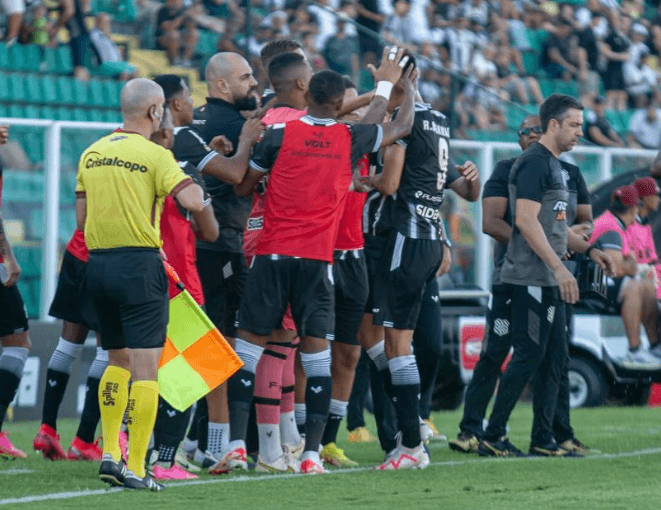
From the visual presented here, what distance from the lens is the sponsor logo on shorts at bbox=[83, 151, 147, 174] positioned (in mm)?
6504

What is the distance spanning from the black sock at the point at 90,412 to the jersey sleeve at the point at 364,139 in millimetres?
2068

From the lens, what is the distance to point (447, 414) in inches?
490

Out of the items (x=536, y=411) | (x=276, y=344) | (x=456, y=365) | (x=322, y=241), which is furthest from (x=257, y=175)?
(x=456, y=365)

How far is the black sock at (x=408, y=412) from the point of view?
764 cm

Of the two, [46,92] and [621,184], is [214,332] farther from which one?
[46,92]

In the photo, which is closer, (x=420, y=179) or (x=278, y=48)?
(x=420, y=179)

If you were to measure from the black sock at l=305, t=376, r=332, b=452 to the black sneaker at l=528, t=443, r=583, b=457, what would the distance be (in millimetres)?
1698

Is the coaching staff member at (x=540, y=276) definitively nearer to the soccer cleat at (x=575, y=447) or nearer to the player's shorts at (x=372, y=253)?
the soccer cleat at (x=575, y=447)

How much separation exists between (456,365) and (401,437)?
181 inches

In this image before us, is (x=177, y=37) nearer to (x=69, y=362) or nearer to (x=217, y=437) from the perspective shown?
(x=69, y=362)

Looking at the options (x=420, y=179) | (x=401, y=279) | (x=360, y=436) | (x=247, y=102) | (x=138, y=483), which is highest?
(x=247, y=102)

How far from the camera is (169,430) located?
724 cm

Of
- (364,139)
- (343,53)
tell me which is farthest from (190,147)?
(343,53)

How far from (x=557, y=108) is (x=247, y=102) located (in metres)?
1.83
